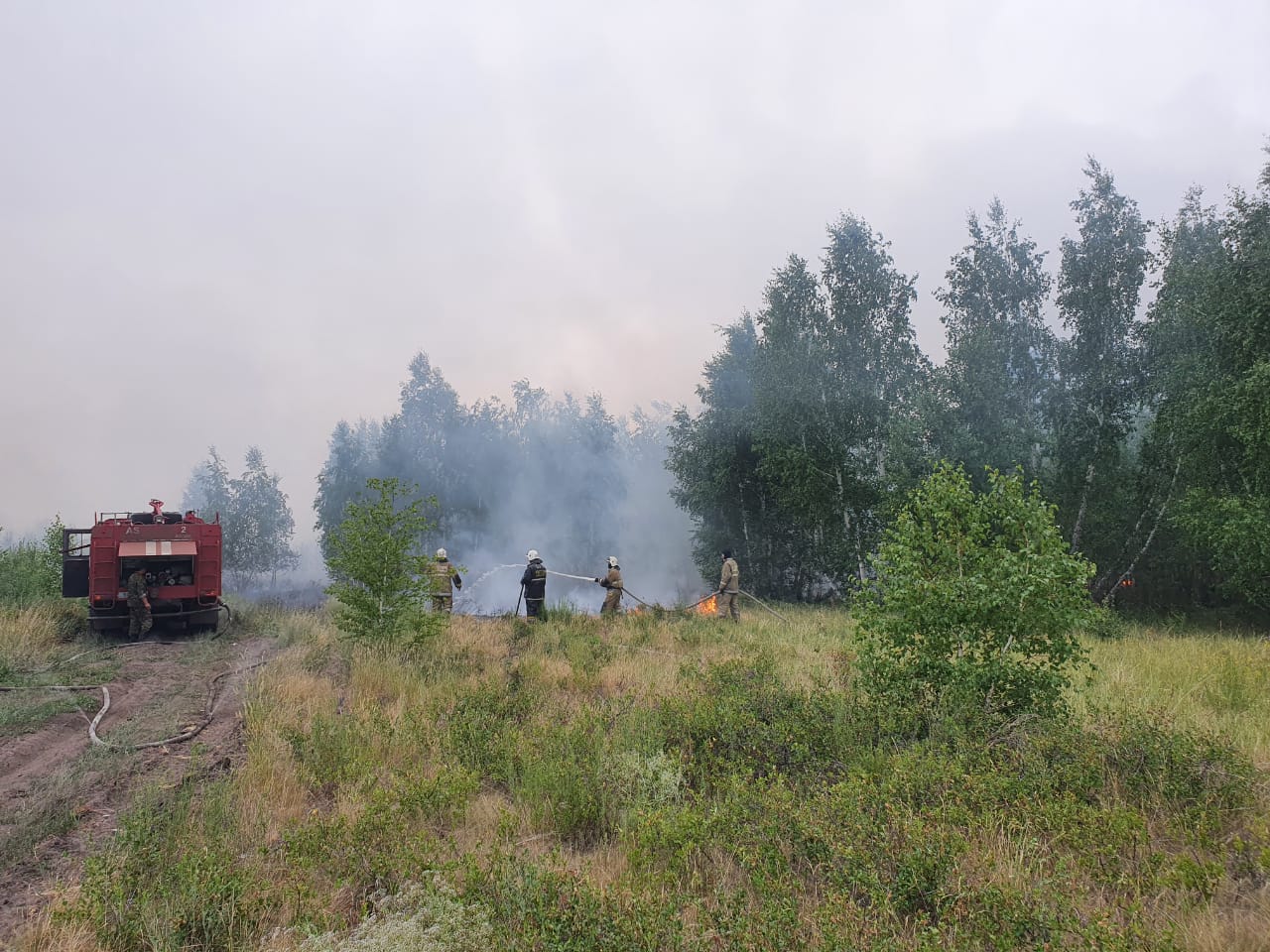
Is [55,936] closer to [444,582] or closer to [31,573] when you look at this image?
[444,582]

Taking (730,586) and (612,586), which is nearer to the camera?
(612,586)

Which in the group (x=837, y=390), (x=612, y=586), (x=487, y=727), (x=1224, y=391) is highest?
(x=837, y=390)

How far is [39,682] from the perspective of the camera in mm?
8445

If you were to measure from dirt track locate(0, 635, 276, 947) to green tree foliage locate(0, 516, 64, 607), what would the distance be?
737 centimetres

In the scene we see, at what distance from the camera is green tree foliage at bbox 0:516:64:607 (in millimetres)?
14312

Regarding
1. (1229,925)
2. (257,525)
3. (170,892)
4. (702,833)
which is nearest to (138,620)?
(170,892)

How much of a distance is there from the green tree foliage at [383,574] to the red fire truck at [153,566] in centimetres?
498

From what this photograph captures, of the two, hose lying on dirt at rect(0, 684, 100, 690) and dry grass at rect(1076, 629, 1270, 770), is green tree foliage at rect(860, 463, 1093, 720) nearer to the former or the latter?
dry grass at rect(1076, 629, 1270, 770)

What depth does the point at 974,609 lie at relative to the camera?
5.62 m

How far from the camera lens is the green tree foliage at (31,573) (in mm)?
14312

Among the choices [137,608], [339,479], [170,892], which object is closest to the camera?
[170,892]

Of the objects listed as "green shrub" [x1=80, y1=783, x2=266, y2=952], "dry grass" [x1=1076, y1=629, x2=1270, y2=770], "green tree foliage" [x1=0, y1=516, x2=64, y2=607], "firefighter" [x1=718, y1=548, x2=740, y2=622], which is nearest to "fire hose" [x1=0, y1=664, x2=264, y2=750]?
Answer: "green shrub" [x1=80, y1=783, x2=266, y2=952]

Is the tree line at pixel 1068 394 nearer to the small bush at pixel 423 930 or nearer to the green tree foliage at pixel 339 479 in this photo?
the small bush at pixel 423 930

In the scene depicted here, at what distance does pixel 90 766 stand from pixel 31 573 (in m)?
13.4
